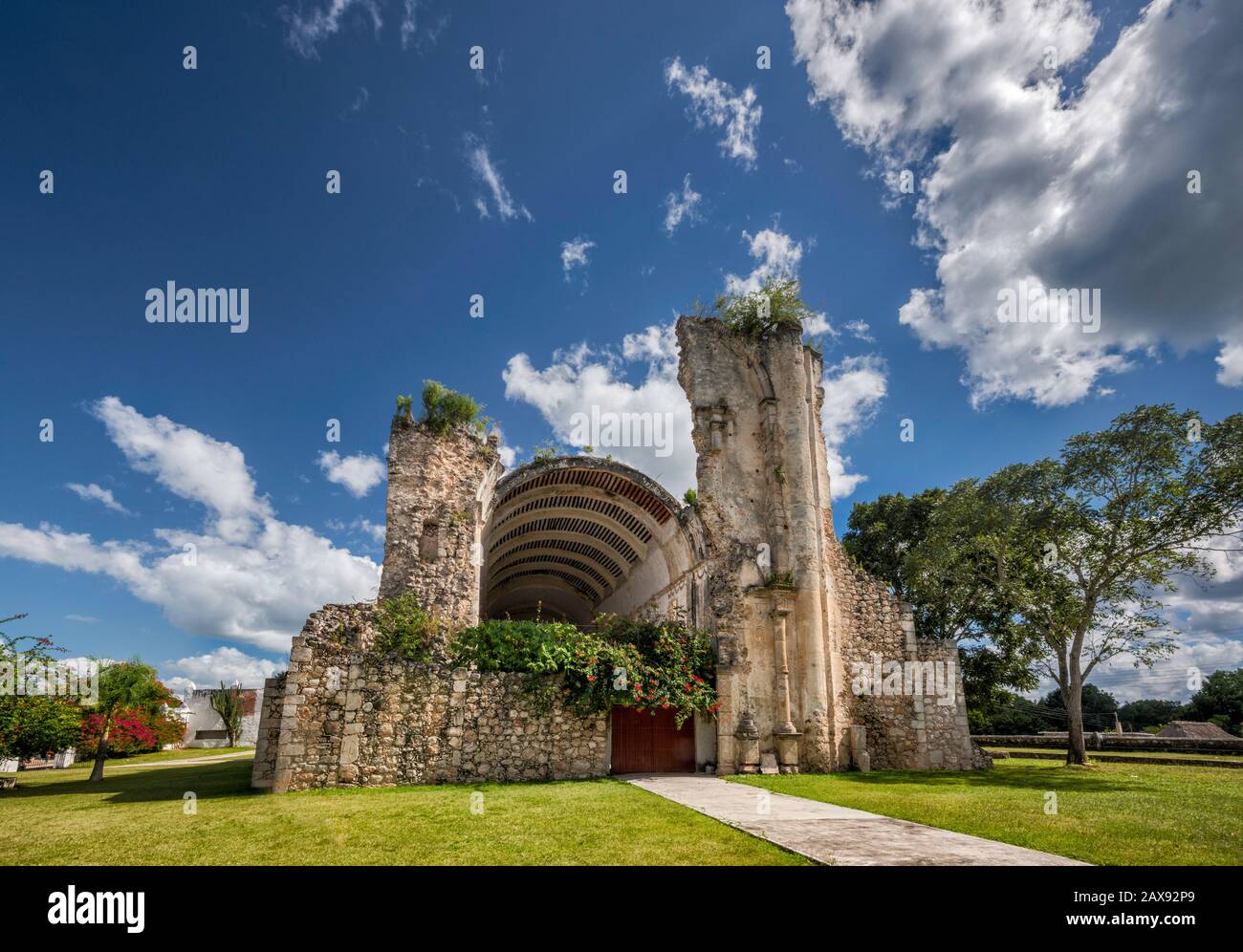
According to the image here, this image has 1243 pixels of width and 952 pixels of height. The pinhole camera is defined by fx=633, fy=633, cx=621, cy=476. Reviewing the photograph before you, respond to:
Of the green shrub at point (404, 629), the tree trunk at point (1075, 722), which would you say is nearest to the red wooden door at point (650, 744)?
the green shrub at point (404, 629)

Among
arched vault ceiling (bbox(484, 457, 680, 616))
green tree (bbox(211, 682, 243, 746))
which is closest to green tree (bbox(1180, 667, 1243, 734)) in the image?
arched vault ceiling (bbox(484, 457, 680, 616))

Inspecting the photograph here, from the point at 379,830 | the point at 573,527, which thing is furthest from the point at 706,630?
the point at 379,830

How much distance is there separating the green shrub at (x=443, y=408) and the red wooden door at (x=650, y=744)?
9.03 metres

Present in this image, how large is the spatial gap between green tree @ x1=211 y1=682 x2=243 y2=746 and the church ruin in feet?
111

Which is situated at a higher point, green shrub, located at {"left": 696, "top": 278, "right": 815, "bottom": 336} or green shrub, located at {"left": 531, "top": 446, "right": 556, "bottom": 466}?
green shrub, located at {"left": 696, "top": 278, "right": 815, "bottom": 336}

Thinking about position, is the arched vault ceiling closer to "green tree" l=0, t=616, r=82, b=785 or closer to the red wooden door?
the red wooden door

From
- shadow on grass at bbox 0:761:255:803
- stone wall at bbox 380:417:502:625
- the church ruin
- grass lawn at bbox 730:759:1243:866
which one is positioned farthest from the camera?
stone wall at bbox 380:417:502:625

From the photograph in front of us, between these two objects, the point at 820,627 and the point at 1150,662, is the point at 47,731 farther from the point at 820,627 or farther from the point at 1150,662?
the point at 1150,662

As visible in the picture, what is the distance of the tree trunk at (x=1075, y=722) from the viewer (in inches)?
705

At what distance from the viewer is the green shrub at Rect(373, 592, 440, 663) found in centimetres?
1439

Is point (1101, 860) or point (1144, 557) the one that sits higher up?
point (1144, 557)

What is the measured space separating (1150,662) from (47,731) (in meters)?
29.1

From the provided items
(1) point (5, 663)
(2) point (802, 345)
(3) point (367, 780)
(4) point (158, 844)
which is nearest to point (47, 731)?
(1) point (5, 663)
